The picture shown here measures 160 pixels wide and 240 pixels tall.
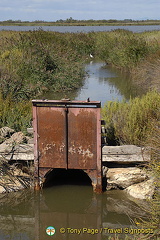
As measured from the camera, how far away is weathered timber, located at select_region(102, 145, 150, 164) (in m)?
7.10

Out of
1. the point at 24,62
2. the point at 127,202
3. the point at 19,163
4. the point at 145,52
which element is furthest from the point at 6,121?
the point at 145,52

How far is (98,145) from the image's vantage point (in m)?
6.92

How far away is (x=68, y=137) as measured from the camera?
7062mm

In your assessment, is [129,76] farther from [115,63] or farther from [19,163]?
[19,163]

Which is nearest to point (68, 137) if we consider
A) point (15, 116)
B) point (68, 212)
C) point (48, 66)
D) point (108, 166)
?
point (108, 166)

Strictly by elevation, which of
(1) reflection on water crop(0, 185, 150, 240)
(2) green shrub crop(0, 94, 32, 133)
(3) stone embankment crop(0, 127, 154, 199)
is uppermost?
(2) green shrub crop(0, 94, 32, 133)

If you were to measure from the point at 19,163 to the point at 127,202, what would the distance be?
2241 mm

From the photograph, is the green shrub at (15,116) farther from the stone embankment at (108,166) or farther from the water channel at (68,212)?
the water channel at (68,212)

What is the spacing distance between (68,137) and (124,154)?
112cm

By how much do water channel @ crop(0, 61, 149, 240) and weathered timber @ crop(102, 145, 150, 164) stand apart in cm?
64

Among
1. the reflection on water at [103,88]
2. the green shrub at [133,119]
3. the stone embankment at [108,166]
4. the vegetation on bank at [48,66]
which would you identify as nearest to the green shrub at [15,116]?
the vegetation on bank at [48,66]

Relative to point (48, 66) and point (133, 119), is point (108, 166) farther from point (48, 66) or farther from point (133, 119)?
point (48, 66)

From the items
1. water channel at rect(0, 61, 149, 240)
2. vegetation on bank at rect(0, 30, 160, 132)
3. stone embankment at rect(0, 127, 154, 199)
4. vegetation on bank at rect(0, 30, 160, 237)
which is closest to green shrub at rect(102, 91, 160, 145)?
vegetation on bank at rect(0, 30, 160, 237)

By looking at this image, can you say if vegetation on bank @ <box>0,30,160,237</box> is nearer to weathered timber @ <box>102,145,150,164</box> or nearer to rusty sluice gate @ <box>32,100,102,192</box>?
weathered timber @ <box>102,145,150,164</box>
